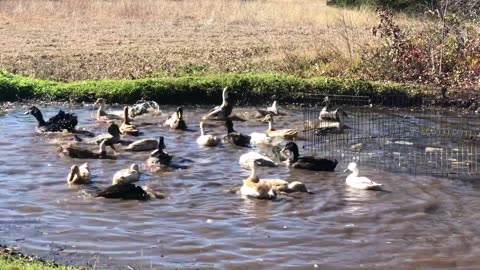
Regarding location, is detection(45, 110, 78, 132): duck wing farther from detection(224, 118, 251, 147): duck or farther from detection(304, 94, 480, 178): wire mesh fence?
detection(304, 94, 480, 178): wire mesh fence

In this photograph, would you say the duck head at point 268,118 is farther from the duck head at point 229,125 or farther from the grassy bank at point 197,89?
the grassy bank at point 197,89

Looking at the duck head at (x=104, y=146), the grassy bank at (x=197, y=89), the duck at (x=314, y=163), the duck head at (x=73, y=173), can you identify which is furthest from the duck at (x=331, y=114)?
the duck head at (x=73, y=173)

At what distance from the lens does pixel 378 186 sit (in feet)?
39.5

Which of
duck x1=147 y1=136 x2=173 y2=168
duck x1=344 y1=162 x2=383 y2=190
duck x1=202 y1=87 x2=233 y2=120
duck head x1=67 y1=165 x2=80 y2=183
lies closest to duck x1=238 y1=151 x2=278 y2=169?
duck x1=147 y1=136 x2=173 y2=168

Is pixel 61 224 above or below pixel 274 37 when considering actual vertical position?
below

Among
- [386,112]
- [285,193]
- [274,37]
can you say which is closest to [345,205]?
[285,193]

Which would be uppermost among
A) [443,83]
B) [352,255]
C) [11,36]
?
[11,36]

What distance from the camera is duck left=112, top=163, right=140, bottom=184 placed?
1202 centimetres

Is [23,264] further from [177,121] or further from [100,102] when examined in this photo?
[100,102]

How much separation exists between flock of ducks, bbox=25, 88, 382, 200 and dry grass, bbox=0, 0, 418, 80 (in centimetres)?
472

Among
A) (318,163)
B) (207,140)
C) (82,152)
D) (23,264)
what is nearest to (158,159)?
(82,152)

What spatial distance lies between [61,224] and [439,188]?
5982 millimetres

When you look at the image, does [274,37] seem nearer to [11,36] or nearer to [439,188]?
[11,36]

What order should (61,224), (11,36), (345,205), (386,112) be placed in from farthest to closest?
(11,36), (386,112), (345,205), (61,224)
